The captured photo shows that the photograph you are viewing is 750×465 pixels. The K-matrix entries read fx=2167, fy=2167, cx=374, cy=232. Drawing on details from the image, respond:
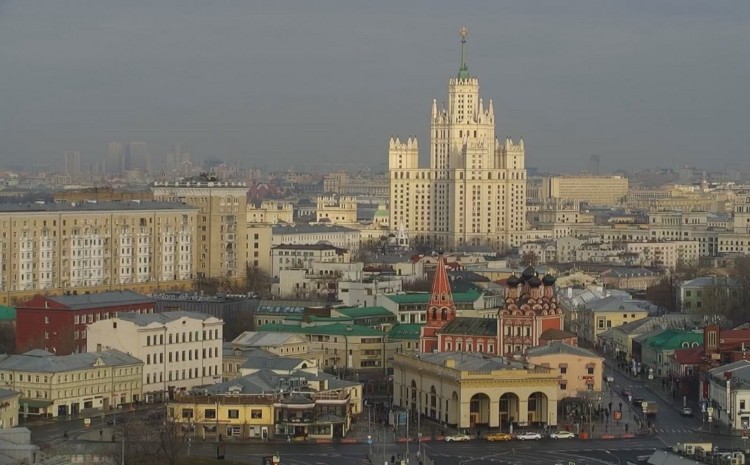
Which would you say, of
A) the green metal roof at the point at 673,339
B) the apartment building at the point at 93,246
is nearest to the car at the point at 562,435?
the green metal roof at the point at 673,339

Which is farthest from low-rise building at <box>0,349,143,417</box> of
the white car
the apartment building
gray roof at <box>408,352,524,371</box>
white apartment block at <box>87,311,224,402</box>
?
the apartment building

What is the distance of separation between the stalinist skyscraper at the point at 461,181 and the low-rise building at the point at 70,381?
1873 inches

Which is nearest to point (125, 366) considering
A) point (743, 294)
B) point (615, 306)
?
point (615, 306)

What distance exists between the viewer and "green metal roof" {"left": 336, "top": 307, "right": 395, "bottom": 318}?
46625 millimetres

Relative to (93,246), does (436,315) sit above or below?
below

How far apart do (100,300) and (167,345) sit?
18.5 feet

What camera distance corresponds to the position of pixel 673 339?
44.7 metres

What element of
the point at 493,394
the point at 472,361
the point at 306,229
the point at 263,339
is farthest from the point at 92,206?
the point at 493,394

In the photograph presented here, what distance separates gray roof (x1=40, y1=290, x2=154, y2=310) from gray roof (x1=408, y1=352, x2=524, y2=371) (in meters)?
8.36

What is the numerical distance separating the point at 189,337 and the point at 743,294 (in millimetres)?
19257

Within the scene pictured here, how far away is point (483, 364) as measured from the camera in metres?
36.3

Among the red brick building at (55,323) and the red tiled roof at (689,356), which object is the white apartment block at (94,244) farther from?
the red tiled roof at (689,356)

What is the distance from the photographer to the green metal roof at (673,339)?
44.3 metres

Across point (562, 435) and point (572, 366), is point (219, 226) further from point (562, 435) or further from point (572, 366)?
point (562, 435)
